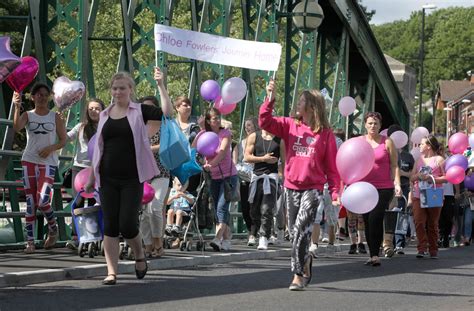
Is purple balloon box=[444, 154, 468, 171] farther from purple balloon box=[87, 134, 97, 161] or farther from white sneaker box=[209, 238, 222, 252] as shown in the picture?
purple balloon box=[87, 134, 97, 161]

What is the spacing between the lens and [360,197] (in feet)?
39.7

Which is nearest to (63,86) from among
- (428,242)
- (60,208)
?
(60,208)

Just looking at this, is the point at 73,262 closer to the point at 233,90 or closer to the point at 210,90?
the point at 233,90

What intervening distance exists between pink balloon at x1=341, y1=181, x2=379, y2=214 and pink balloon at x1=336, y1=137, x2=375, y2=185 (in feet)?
0.31

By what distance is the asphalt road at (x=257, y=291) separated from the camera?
9.38m

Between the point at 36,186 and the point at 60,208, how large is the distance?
1.70 meters

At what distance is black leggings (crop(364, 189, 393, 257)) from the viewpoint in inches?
554

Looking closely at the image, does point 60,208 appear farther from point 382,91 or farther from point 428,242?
point 382,91

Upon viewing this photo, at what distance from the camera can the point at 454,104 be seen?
133750 millimetres

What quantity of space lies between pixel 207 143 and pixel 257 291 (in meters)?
4.18

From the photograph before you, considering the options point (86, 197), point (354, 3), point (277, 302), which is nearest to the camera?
point (277, 302)

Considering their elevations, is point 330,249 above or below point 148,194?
below

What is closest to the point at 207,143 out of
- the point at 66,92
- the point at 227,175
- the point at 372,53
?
the point at 227,175

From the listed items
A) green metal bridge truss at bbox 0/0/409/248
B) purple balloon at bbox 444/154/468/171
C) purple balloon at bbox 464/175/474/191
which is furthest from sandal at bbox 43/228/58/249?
purple balloon at bbox 464/175/474/191
